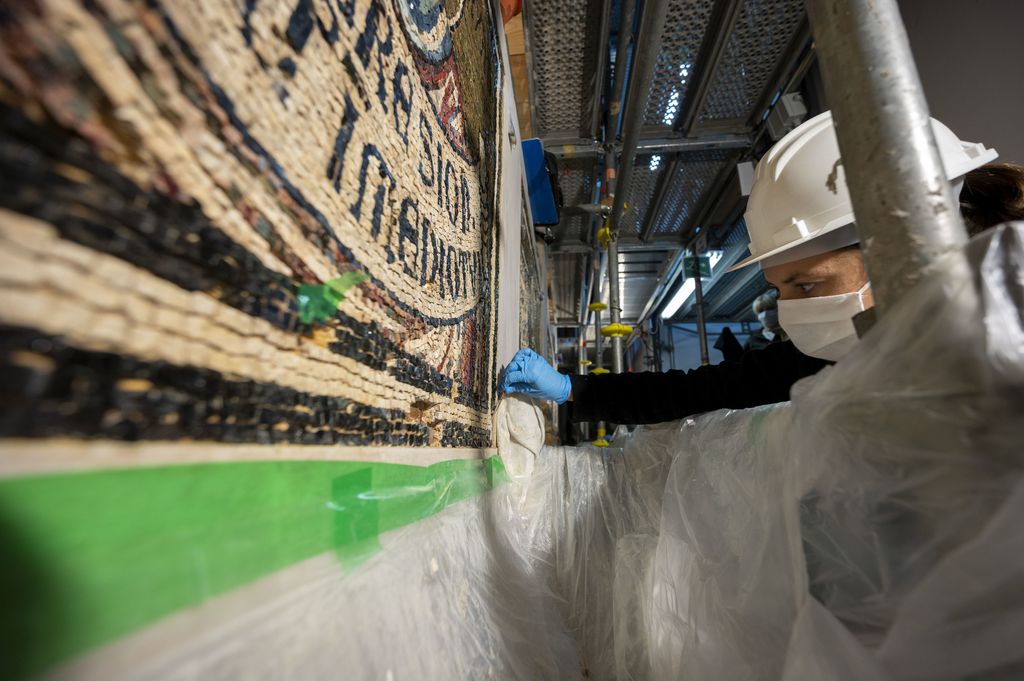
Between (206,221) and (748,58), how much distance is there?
6.45ft

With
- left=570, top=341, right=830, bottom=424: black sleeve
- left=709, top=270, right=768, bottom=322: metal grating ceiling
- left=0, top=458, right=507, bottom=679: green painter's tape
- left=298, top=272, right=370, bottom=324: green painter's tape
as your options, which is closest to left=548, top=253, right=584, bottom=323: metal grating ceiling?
left=709, top=270, right=768, bottom=322: metal grating ceiling

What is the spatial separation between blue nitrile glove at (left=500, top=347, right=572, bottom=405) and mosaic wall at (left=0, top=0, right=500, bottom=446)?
1.80 feet

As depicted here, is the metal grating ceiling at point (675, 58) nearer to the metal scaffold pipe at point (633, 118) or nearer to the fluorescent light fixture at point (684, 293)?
the metal scaffold pipe at point (633, 118)

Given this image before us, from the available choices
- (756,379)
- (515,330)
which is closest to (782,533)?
(756,379)

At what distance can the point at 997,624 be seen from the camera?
0.94 feet

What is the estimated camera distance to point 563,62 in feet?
5.12

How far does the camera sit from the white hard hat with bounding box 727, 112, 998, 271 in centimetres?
71

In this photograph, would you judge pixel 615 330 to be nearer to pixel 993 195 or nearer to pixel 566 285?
pixel 993 195

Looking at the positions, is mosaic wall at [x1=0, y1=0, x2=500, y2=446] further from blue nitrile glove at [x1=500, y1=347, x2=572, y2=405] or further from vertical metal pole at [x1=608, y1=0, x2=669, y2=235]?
vertical metal pole at [x1=608, y1=0, x2=669, y2=235]

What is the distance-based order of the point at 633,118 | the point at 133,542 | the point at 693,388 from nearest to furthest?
the point at 133,542
the point at 693,388
the point at 633,118

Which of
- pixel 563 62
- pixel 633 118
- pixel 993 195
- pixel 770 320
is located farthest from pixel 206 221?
pixel 770 320

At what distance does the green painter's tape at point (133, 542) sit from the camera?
0.12 meters

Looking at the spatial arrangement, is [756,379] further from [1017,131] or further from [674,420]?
[1017,131]

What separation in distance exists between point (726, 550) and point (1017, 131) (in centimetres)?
142
